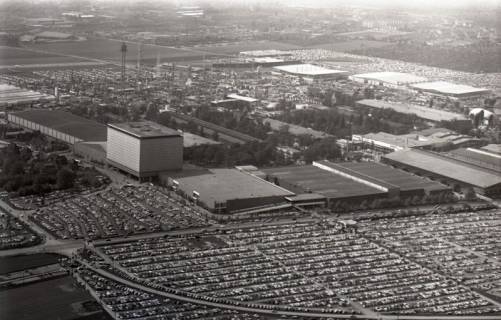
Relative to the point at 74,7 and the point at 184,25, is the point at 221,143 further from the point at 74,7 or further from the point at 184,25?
the point at 184,25

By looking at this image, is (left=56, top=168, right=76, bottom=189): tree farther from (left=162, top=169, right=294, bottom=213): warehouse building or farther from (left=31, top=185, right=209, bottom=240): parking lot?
(left=162, top=169, right=294, bottom=213): warehouse building

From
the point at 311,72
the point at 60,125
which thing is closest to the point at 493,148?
the point at 60,125

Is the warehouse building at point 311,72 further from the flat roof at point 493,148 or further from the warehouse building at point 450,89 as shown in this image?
the flat roof at point 493,148

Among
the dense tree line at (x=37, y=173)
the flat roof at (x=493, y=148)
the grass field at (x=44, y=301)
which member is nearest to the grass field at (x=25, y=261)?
the grass field at (x=44, y=301)

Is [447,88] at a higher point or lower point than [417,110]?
higher

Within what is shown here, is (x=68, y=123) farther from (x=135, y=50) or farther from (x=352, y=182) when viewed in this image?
(x=135, y=50)
